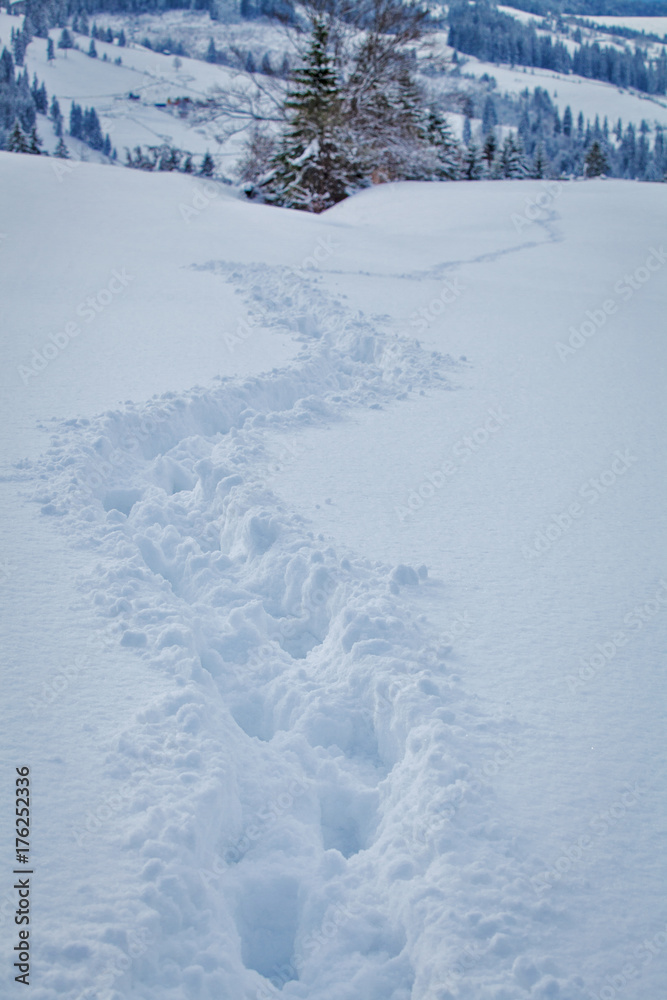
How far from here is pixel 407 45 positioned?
20281 millimetres

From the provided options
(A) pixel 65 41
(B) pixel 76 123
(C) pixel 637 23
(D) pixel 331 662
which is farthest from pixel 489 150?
(C) pixel 637 23

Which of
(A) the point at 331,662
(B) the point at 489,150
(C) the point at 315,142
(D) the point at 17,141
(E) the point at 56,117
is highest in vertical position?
(E) the point at 56,117

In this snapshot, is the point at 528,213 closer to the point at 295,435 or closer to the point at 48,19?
the point at 295,435

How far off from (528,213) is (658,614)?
1211cm

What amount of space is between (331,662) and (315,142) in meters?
18.4

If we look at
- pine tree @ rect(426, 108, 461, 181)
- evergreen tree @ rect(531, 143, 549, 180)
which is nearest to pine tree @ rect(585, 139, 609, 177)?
evergreen tree @ rect(531, 143, 549, 180)

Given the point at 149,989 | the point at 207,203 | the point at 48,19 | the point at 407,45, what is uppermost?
the point at 48,19

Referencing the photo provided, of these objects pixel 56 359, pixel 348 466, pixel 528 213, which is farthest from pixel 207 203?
pixel 348 466

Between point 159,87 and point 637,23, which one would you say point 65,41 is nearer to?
point 159,87

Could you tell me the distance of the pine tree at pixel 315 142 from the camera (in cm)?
1833

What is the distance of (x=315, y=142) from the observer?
59.9ft

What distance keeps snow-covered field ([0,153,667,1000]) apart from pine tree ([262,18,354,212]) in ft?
43.3

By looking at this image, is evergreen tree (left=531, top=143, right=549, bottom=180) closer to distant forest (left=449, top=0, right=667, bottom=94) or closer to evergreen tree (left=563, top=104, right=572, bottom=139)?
evergreen tree (left=563, top=104, right=572, bottom=139)

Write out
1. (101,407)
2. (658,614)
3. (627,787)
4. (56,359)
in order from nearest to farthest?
(627,787) → (658,614) → (101,407) → (56,359)
